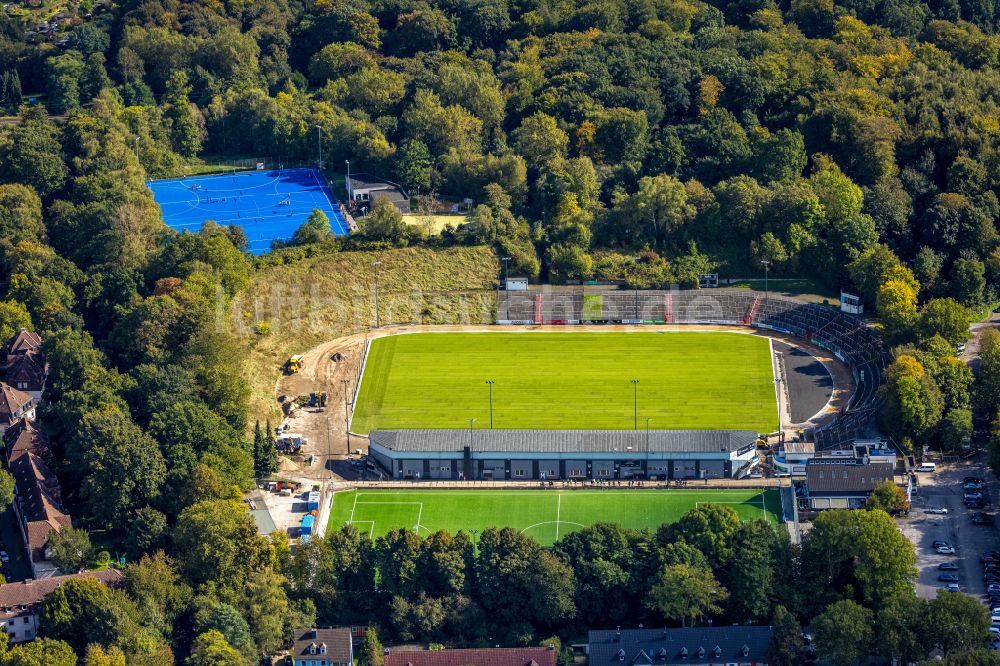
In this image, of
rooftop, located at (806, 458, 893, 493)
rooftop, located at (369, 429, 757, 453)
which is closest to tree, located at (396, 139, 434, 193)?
rooftop, located at (369, 429, 757, 453)

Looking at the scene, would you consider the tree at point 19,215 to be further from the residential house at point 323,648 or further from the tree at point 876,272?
the tree at point 876,272

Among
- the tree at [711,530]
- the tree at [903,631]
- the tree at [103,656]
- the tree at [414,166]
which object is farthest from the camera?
the tree at [414,166]

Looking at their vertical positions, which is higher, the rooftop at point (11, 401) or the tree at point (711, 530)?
the rooftop at point (11, 401)

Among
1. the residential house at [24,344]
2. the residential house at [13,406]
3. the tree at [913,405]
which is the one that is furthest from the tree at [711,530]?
the residential house at [24,344]

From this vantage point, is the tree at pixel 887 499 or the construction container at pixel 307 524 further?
the construction container at pixel 307 524

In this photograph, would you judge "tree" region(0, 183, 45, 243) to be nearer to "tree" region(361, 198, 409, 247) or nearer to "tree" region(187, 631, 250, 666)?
"tree" region(361, 198, 409, 247)

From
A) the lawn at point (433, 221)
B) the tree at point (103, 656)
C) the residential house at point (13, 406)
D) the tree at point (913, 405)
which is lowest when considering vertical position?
the tree at point (103, 656)

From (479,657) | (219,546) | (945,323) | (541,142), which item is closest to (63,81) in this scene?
(541,142)
